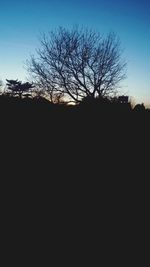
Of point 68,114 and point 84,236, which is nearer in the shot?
point 84,236

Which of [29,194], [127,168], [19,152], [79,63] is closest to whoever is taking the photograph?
[29,194]

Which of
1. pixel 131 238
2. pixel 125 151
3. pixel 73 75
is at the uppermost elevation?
pixel 73 75

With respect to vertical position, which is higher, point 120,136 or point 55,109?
Result: point 55,109

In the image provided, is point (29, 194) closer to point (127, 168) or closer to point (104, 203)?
point (104, 203)

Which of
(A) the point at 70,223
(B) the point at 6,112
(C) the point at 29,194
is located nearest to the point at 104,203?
(A) the point at 70,223

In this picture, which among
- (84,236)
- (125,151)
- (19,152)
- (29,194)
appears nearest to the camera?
(84,236)

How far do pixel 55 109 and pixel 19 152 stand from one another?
156 cm

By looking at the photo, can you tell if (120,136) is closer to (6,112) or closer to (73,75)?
(6,112)

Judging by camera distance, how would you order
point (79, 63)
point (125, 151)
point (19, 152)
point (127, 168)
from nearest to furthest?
point (19, 152)
point (127, 168)
point (125, 151)
point (79, 63)

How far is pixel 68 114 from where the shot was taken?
619cm

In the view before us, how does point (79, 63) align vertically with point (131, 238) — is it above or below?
above

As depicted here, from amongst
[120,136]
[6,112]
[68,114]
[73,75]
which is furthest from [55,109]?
[73,75]

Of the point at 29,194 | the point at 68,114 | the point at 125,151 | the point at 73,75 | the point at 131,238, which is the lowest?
the point at 131,238

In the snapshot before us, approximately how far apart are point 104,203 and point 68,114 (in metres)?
2.45
